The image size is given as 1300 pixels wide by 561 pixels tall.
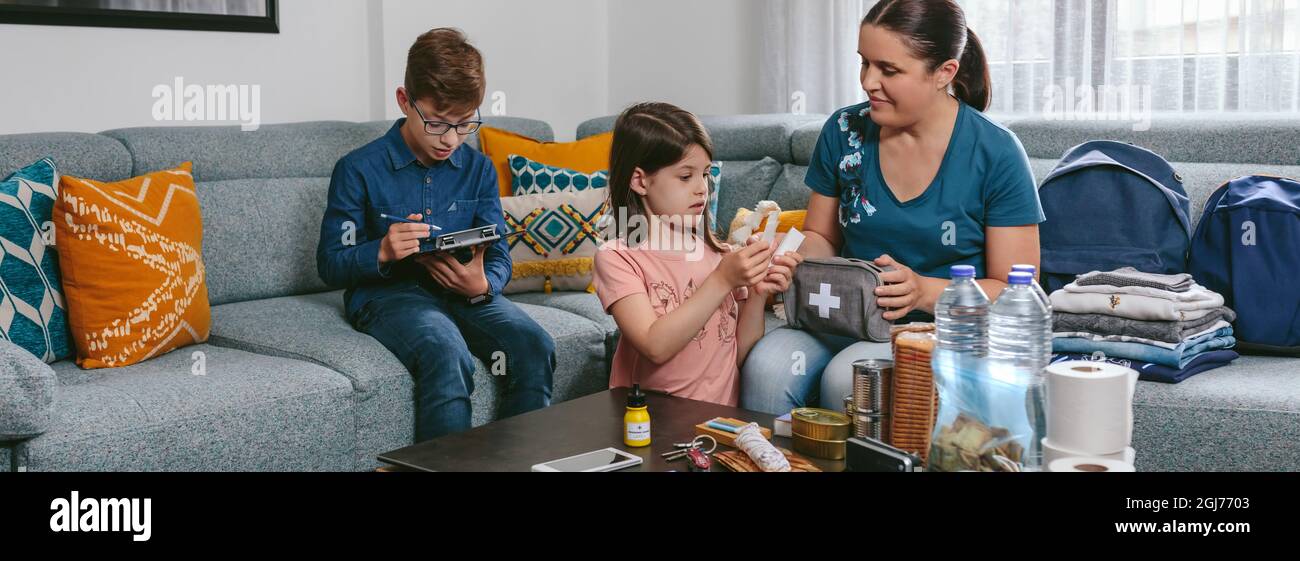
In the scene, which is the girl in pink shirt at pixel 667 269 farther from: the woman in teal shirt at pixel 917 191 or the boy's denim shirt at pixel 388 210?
the boy's denim shirt at pixel 388 210

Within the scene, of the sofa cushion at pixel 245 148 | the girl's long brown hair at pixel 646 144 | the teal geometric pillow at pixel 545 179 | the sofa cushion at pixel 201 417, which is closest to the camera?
the sofa cushion at pixel 201 417

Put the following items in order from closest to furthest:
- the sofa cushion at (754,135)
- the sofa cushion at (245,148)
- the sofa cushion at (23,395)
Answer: the sofa cushion at (23,395)
the sofa cushion at (245,148)
the sofa cushion at (754,135)

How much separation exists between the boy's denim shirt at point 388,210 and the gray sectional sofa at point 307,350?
0.41 feet

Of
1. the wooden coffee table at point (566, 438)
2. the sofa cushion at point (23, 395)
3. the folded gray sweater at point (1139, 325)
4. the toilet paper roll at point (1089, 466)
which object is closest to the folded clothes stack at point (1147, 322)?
the folded gray sweater at point (1139, 325)

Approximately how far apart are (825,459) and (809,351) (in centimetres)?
58

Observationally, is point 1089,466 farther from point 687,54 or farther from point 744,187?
point 687,54

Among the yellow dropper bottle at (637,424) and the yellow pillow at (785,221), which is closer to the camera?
the yellow dropper bottle at (637,424)

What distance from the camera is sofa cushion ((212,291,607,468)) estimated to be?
2102mm

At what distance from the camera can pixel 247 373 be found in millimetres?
2000

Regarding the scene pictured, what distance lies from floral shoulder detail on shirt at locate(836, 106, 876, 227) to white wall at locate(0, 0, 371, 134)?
1.95m

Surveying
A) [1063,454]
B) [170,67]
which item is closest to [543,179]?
[170,67]

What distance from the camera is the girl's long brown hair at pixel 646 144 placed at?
1855 millimetres
